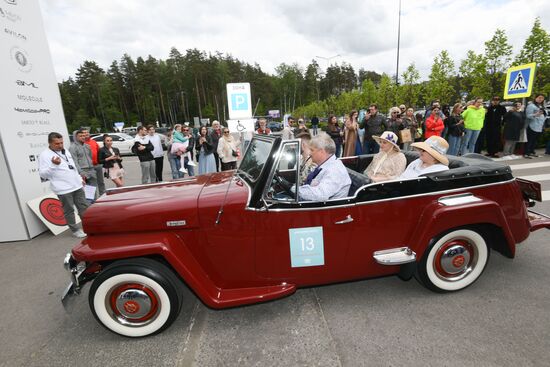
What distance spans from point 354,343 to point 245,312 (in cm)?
101

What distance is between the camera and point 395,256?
94.5 inches

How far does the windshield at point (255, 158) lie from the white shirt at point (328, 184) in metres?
0.41

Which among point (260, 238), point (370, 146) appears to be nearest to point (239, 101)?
point (370, 146)

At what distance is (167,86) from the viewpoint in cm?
5500

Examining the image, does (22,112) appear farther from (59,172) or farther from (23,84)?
(59,172)

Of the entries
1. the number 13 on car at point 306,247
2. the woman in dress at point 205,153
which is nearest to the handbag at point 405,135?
the woman in dress at point 205,153

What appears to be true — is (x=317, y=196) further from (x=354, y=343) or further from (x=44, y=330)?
(x=44, y=330)

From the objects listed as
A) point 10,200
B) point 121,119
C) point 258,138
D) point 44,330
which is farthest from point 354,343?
point 121,119

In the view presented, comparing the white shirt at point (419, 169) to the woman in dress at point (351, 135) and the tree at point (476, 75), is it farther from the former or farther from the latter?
the tree at point (476, 75)

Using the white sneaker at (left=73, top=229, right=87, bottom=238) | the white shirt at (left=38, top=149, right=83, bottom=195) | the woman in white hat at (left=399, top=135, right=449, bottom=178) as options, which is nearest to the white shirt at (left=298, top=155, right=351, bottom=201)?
the woman in white hat at (left=399, top=135, right=449, bottom=178)

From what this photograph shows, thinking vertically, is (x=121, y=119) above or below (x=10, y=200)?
above

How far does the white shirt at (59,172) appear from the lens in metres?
4.28

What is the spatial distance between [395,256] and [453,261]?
67 centimetres

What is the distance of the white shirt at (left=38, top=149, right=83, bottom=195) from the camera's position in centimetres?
428
